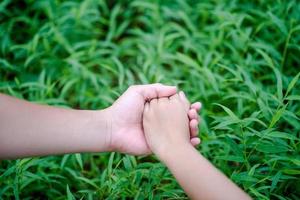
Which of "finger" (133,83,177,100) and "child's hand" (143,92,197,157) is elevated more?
"finger" (133,83,177,100)

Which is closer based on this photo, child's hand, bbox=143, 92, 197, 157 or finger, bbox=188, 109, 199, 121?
child's hand, bbox=143, 92, 197, 157

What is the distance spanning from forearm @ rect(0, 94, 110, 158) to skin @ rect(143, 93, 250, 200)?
204 mm

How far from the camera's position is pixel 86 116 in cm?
171

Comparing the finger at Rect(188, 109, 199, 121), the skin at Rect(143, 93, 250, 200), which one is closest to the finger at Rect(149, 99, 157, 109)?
the skin at Rect(143, 93, 250, 200)

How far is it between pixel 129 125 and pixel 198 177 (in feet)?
1.40

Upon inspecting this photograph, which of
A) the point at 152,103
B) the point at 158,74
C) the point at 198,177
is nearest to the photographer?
the point at 198,177

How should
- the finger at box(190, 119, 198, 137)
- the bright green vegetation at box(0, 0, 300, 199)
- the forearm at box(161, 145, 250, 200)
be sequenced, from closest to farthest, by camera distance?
the forearm at box(161, 145, 250, 200)
the finger at box(190, 119, 198, 137)
the bright green vegetation at box(0, 0, 300, 199)

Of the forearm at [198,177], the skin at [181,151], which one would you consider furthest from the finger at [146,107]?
the forearm at [198,177]

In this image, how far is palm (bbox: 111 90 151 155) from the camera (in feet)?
5.54

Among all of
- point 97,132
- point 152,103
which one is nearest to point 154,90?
point 152,103

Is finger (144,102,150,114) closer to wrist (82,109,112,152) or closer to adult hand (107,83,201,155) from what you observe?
adult hand (107,83,201,155)

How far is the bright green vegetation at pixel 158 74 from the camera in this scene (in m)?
1.85

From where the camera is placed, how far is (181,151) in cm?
150

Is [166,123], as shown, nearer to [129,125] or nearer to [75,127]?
[129,125]
